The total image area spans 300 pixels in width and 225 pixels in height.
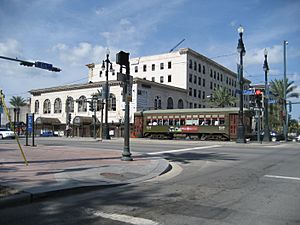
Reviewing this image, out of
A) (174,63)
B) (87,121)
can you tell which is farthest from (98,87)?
(174,63)

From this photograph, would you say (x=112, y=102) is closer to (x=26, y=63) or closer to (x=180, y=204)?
(x=26, y=63)

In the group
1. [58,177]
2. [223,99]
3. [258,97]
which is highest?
[223,99]

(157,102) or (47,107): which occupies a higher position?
(157,102)

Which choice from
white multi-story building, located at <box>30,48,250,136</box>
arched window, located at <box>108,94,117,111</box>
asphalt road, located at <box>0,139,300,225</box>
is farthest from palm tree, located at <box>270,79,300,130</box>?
asphalt road, located at <box>0,139,300,225</box>

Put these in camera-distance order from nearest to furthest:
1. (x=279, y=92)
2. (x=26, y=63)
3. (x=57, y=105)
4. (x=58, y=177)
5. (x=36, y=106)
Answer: (x=58, y=177) < (x=26, y=63) < (x=279, y=92) < (x=57, y=105) < (x=36, y=106)

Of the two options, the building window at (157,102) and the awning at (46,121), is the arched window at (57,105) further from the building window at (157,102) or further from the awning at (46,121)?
the building window at (157,102)

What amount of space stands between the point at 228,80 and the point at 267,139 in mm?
54379

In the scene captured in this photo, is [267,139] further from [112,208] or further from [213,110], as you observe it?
[112,208]

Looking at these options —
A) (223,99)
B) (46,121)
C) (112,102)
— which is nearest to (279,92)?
(223,99)

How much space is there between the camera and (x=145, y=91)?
177 ft

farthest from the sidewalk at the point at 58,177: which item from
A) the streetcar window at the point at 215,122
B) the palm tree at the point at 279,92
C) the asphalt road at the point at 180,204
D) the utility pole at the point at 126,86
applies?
the palm tree at the point at 279,92

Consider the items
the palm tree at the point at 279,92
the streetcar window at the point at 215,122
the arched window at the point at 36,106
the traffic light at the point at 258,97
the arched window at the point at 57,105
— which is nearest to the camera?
the traffic light at the point at 258,97

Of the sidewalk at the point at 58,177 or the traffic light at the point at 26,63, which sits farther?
the traffic light at the point at 26,63

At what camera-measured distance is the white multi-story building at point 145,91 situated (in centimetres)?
5509
